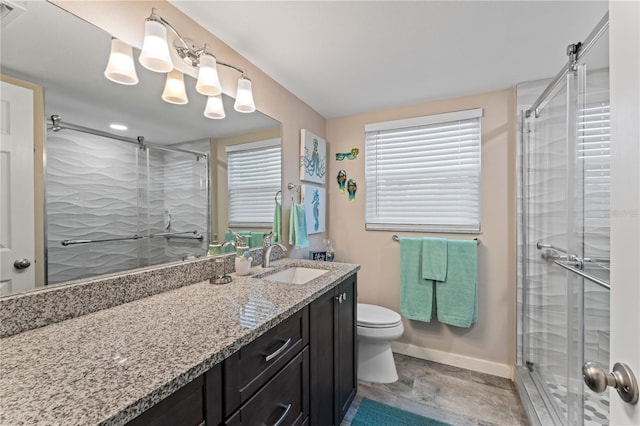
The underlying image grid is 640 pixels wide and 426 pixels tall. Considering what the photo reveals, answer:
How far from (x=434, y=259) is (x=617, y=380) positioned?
1.78 meters

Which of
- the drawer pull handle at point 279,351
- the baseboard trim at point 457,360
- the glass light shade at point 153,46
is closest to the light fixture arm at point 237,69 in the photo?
the glass light shade at point 153,46

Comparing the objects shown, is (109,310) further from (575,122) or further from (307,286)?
(575,122)

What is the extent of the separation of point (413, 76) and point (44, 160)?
2030 mm

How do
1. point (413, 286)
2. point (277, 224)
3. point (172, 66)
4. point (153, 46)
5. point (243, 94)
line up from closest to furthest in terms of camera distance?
point (153, 46), point (172, 66), point (243, 94), point (277, 224), point (413, 286)

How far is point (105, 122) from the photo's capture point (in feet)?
3.59

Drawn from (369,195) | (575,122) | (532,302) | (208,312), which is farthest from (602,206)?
(208,312)

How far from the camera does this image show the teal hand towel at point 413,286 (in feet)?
7.43

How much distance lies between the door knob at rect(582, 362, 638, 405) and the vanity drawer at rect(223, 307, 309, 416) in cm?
79

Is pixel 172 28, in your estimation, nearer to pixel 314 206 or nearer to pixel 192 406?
pixel 192 406

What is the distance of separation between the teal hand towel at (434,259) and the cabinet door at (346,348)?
80 centimetres

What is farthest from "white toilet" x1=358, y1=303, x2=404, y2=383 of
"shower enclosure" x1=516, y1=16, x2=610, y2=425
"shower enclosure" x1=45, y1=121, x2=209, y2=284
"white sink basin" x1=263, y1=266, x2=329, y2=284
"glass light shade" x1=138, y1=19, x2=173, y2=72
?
"glass light shade" x1=138, y1=19, x2=173, y2=72

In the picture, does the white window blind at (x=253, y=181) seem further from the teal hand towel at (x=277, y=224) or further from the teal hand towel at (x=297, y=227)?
the teal hand towel at (x=297, y=227)

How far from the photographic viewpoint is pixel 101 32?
41.3 inches

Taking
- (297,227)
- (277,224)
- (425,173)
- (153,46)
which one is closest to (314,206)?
(297,227)
